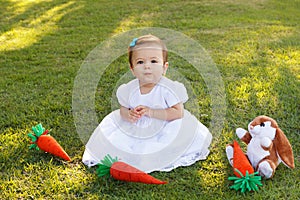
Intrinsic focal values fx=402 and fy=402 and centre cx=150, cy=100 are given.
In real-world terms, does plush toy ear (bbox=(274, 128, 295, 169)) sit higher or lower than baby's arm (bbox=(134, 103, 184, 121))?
lower

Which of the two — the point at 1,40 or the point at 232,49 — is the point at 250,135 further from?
the point at 1,40

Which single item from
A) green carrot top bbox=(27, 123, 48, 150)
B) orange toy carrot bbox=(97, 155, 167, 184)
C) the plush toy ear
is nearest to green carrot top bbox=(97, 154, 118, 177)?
orange toy carrot bbox=(97, 155, 167, 184)

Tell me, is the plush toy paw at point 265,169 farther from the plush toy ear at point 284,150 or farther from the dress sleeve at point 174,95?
the dress sleeve at point 174,95

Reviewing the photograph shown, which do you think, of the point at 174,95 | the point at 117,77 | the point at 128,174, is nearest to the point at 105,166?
the point at 128,174

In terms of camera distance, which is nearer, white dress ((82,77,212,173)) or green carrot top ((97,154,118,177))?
green carrot top ((97,154,118,177))

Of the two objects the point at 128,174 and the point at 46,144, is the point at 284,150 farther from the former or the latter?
the point at 46,144

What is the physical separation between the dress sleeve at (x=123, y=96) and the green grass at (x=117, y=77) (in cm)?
32

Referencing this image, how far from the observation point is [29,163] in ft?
7.30

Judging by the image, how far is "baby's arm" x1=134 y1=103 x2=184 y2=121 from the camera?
231 centimetres

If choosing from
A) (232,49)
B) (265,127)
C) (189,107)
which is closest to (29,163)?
(189,107)

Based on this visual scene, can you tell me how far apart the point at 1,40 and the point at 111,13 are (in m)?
1.56

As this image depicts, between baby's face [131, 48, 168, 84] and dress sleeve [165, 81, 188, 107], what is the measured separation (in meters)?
0.11

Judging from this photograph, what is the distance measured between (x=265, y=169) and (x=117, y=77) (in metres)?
1.64

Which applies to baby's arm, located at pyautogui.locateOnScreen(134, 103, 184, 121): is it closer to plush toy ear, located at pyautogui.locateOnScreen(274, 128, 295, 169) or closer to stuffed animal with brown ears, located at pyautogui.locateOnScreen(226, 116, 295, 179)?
stuffed animal with brown ears, located at pyautogui.locateOnScreen(226, 116, 295, 179)
